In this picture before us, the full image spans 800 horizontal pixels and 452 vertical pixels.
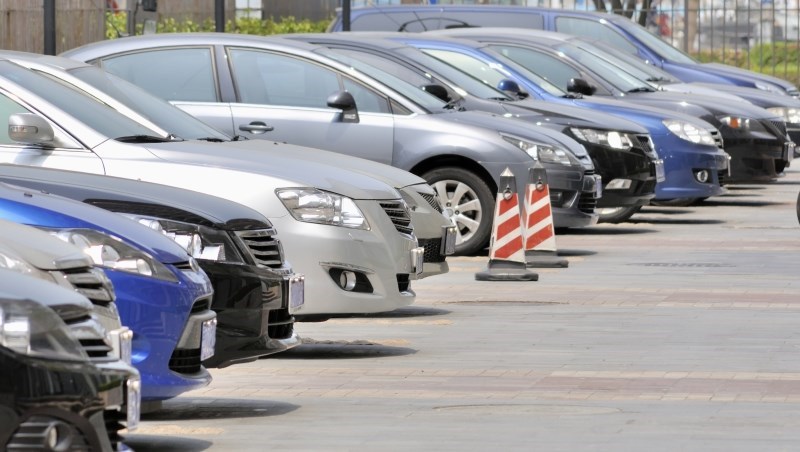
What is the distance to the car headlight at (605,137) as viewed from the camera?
18297mm

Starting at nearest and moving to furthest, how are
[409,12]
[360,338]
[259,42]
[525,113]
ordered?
[360,338]
[259,42]
[525,113]
[409,12]

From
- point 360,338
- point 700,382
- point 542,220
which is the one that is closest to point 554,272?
point 542,220

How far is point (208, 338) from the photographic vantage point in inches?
Answer: 300

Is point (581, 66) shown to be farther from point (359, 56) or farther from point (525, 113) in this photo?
point (359, 56)

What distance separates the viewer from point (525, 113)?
59.3 ft

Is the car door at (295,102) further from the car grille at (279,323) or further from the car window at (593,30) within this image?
the car window at (593,30)

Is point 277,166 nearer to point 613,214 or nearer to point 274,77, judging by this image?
point 274,77

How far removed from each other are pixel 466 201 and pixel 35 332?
10.8m

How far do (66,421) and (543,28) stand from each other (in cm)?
2192

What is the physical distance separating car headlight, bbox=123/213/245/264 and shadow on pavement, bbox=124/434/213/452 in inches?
33.5

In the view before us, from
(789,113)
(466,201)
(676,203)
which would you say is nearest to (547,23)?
(789,113)

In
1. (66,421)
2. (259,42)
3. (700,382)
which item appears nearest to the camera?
(66,421)

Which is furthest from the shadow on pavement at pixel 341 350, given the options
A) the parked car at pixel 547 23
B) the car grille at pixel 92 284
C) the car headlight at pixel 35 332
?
the parked car at pixel 547 23

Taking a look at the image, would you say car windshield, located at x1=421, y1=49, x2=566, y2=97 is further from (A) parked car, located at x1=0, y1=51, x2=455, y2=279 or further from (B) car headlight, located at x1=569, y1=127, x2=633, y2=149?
(A) parked car, located at x1=0, y1=51, x2=455, y2=279
